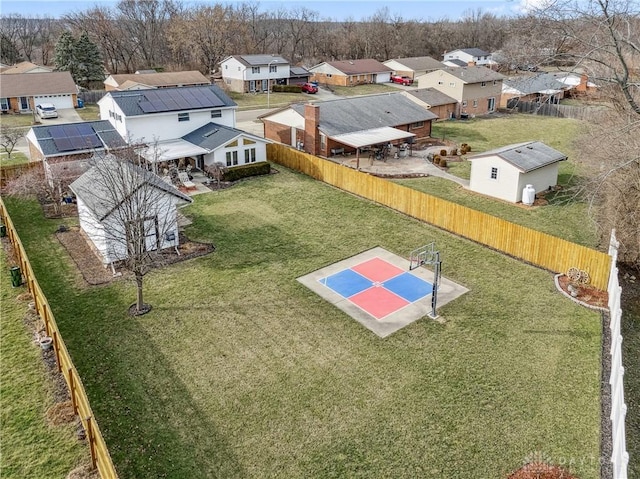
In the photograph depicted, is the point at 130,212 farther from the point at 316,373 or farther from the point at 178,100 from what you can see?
the point at 178,100

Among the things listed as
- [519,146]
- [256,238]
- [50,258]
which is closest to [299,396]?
[256,238]

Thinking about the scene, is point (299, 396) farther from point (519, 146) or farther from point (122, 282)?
point (519, 146)

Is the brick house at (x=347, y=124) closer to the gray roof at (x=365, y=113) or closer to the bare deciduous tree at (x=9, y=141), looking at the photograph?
the gray roof at (x=365, y=113)

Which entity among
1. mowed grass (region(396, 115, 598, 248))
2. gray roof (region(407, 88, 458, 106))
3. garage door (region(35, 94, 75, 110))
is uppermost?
gray roof (region(407, 88, 458, 106))

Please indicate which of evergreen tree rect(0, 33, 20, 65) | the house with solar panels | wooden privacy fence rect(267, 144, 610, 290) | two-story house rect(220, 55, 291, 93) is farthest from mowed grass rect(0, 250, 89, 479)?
evergreen tree rect(0, 33, 20, 65)

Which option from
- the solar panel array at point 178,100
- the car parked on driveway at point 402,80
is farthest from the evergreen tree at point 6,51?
the car parked on driveway at point 402,80

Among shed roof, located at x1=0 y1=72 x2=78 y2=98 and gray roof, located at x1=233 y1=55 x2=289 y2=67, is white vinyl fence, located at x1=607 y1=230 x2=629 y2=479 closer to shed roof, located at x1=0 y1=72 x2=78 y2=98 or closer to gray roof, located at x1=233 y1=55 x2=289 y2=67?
shed roof, located at x1=0 y1=72 x2=78 y2=98

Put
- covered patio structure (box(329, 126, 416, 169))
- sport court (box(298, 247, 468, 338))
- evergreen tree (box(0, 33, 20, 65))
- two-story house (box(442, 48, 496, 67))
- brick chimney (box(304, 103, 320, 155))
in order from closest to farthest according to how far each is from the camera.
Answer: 1. sport court (box(298, 247, 468, 338))
2. covered patio structure (box(329, 126, 416, 169))
3. brick chimney (box(304, 103, 320, 155))
4. evergreen tree (box(0, 33, 20, 65))
5. two-story house (box(442, 48, 496, 67))

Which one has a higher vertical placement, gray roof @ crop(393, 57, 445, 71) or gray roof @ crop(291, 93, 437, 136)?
gray roof @ crop(393, 57, 445, 71)
